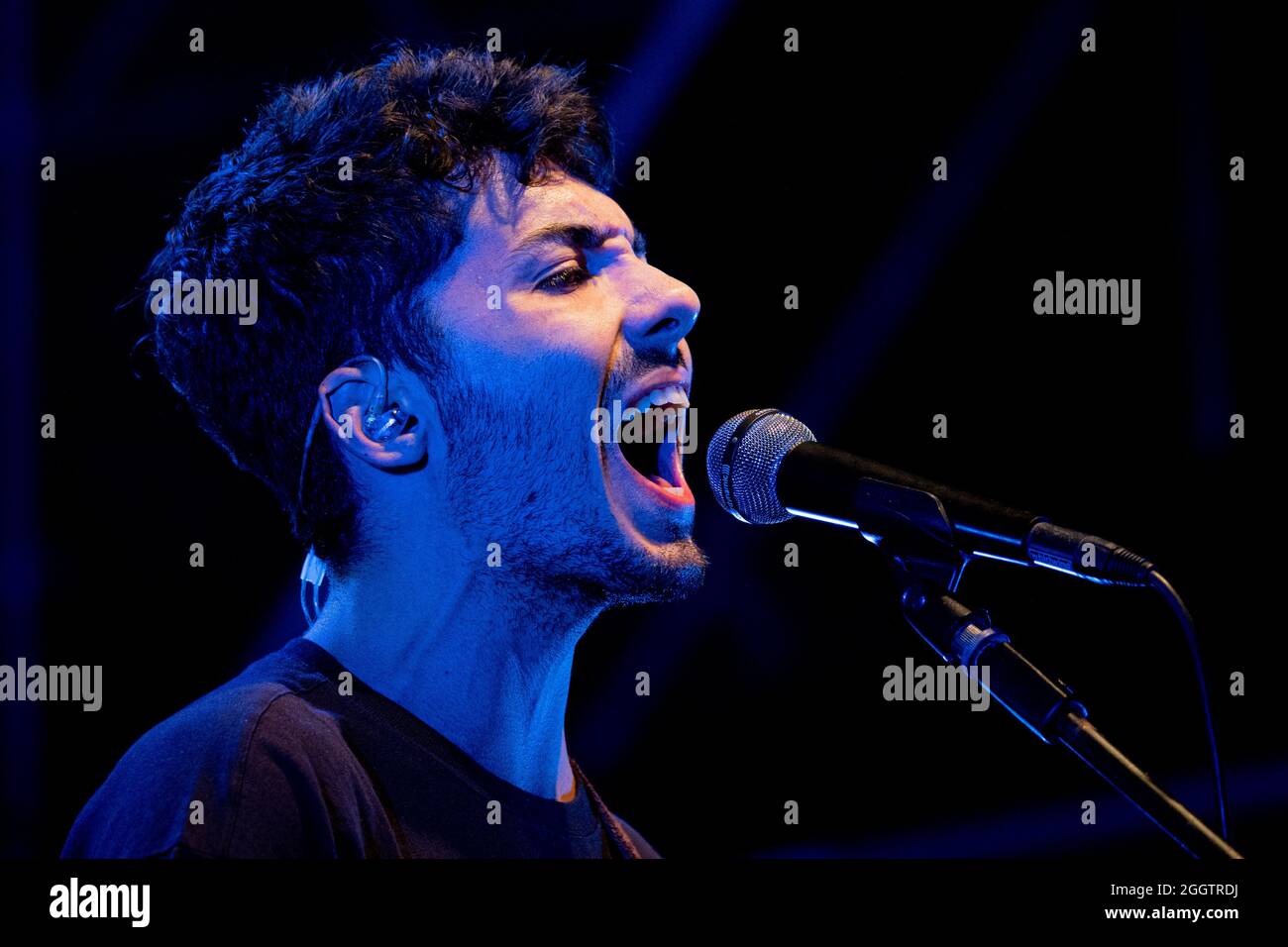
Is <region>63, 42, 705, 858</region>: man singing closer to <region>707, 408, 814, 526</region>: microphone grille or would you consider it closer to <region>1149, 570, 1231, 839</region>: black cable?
<region>707, 408, 814, 526</region>: microphone grille

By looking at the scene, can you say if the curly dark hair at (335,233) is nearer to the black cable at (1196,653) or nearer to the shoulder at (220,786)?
the shoulder at (220,786)

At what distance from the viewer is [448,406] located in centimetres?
203

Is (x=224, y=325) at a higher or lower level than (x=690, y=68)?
lower

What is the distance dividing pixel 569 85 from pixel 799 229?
2.53ft

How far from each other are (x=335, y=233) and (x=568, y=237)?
42 cm

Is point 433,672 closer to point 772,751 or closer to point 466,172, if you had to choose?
point 466,172

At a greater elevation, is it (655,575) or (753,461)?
(753,461)

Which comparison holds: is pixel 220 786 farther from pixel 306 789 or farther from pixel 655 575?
pixel 655 575

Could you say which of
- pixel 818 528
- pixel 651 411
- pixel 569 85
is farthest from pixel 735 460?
pixel 818 528

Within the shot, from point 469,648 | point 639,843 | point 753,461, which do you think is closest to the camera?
point 753,461

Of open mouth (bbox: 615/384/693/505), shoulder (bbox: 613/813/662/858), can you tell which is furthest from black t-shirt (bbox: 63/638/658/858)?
open mouth (bbox: 615/384/693/505)

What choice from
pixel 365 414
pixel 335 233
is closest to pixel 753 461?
pixel 365 414

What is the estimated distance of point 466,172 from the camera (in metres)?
2.13
